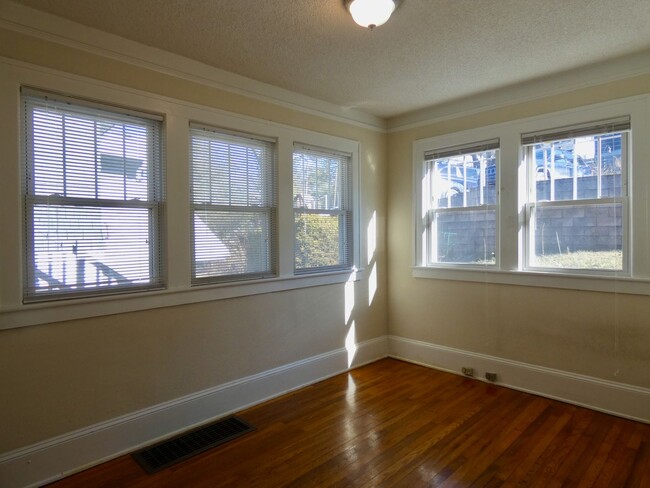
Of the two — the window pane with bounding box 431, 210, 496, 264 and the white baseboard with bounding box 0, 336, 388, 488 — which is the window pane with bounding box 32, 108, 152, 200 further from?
the window pane with bounding box 431, 210, 496, 264

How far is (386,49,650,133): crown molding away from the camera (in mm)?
2871

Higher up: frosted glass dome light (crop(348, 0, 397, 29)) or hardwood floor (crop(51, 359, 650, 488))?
frosted glass dome light (crop(348, 0, 397, 29))

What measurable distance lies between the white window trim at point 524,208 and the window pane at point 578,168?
0.35ft

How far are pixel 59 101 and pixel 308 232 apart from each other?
2083mm

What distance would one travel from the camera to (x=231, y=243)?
3150 mm

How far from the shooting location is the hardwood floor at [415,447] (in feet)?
7.34

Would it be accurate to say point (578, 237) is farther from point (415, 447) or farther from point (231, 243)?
point (231, 243)

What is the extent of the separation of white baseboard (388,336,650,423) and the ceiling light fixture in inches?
116

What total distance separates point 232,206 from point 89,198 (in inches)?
39.5

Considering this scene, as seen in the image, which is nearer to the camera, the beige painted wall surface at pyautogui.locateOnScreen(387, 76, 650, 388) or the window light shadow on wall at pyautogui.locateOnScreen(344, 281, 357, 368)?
the beige painted wall surface at pyautogui.locateOnScreen(387, 76, 650, 388)

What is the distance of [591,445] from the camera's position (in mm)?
2557

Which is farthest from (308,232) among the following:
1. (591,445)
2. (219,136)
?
(591,445)

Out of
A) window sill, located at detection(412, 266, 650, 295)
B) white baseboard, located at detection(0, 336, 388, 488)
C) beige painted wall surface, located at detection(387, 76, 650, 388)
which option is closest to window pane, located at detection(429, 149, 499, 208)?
beige painted wall surface, located at detection(387, 76, 650, 388)

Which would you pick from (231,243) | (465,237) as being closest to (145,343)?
(231,243)
